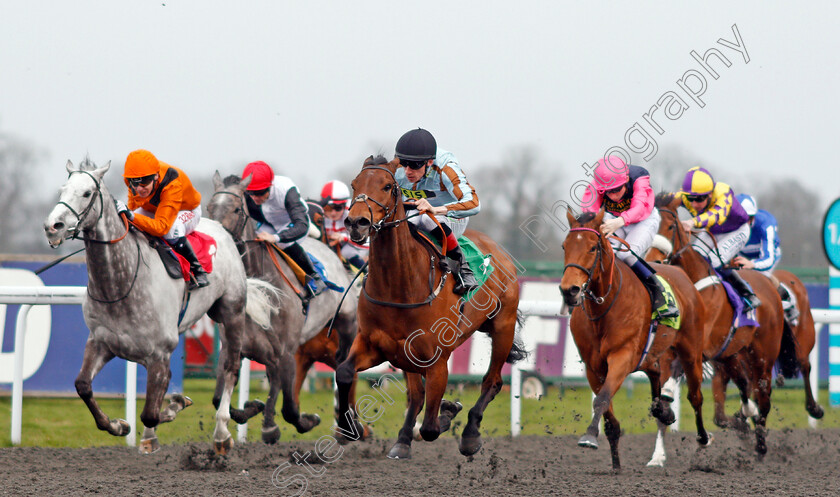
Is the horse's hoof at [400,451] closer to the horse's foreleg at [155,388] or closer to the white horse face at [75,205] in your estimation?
the horse's foreleg at [155,388]

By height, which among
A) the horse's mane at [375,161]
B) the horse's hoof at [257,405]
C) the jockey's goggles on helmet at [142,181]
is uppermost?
the horse's mane at [375,161]

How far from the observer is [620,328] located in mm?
5543

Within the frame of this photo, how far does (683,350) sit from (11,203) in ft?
74.1

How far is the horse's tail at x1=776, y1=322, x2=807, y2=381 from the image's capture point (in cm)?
804

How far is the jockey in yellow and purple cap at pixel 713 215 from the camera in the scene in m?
7.17

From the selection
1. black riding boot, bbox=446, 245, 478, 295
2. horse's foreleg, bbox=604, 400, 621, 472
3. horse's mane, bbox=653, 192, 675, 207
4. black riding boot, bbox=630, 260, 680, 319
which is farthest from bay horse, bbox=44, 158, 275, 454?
horse's mane, bbox=653, 192, 675, 207

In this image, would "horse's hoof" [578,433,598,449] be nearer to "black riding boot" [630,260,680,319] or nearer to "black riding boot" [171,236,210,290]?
"black riding boot" [630,260,680,319]

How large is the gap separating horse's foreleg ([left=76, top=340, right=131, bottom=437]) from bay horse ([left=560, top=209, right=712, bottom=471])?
8.49ft

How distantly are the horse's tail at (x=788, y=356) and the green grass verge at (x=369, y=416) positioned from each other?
79 cm

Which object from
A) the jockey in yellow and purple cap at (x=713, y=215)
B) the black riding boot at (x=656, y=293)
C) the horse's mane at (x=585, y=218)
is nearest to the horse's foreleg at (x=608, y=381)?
the black riding boot at (x=656, y=293)

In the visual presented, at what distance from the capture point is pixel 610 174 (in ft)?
19.5

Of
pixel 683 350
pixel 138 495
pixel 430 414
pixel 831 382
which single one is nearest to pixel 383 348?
pixel 430 414

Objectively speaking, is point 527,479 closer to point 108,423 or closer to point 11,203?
point 108,423

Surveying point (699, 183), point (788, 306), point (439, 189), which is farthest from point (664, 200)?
point (439, 189)
